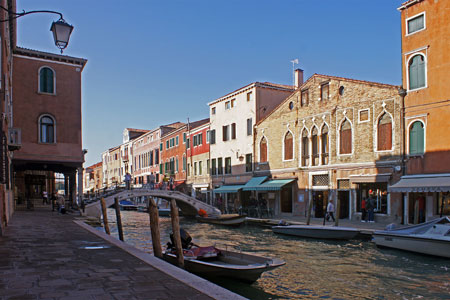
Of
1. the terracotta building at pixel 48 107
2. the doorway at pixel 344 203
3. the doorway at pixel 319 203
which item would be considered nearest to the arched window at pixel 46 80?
the terracotta building at pixel 48 107

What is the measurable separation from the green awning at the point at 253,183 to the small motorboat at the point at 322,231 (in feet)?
28.6

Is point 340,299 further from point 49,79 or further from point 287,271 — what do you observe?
point 49,79

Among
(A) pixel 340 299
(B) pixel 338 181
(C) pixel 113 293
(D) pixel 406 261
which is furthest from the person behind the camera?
(B) pixel 338 181

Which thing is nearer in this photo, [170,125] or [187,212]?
[187,212]

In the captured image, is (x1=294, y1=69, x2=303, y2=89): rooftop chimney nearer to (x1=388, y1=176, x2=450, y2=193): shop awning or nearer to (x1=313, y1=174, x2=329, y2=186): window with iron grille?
(x1=313, y1=174, x2=329, y2=186): window with iron grille

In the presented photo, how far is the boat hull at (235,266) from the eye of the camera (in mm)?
8867

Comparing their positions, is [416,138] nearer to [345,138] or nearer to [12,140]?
[345,138]

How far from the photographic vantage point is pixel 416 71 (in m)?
18.3

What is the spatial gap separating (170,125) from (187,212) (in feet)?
58.0

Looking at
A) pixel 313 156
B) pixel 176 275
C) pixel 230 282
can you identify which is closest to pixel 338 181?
pixel 313 156

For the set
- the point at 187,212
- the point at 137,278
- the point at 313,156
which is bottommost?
the point at 187,212

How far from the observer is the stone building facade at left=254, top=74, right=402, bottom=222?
64.3ft

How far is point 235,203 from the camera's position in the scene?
3142 cm

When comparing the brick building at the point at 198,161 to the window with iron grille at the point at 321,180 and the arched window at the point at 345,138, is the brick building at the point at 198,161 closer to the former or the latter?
the window with iron grille at the point at 321,180
